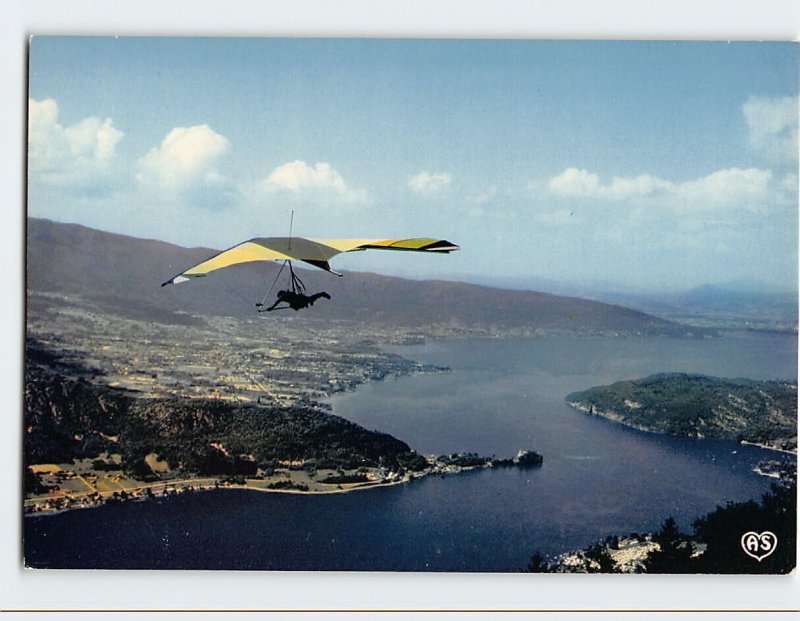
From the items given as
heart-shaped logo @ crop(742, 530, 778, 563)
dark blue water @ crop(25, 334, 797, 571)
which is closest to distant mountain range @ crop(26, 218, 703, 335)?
dark blue water @ crop(25, 334, 797, 571)

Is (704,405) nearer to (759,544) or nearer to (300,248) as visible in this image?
(759,544)

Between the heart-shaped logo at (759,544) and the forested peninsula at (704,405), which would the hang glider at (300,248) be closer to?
the forested peninsula at (704,405)

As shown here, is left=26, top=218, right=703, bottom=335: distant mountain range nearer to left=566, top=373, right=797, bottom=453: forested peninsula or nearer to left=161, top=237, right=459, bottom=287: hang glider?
left=161, top=237, right=459, bottom=287: hang glider

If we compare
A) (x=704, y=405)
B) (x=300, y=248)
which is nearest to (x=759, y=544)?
(x=704, y=405)

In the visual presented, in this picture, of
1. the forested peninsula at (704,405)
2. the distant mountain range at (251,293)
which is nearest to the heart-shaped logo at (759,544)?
the forested peninsula at (704,405)

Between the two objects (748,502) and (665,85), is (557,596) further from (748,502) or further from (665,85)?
(665,85)

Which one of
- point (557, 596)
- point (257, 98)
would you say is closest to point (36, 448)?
point (257, 98)
